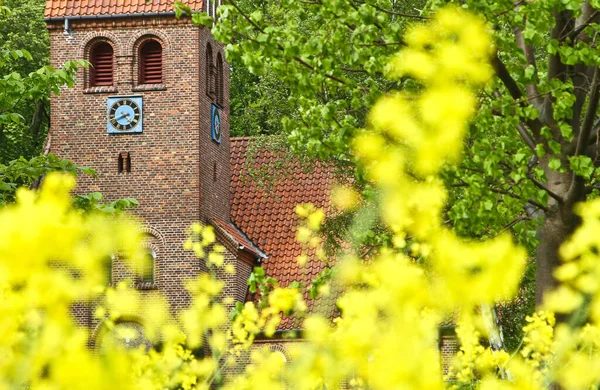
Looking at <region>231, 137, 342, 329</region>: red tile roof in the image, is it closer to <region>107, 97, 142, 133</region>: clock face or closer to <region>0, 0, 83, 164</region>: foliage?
<region>107, 97, 142, 133</region>: clock face

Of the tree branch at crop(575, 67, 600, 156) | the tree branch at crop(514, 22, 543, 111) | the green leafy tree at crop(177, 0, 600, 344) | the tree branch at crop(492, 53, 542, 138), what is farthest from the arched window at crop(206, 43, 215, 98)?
the tree branch at crop(575, 67, 600, 156)

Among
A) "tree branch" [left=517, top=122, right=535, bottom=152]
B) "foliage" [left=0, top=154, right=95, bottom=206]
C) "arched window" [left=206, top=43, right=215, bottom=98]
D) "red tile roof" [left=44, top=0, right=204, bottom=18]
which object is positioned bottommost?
"foliage" [left=0, top=154, right=95, bottom=206]

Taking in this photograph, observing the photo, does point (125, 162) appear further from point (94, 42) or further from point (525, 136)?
point (525, 136)

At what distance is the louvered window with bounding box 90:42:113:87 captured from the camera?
83.2 feet

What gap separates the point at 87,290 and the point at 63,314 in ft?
0.48

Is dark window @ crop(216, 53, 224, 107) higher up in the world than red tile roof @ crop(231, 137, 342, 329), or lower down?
higher up

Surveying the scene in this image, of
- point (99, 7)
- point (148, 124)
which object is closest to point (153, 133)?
point (148, 124)

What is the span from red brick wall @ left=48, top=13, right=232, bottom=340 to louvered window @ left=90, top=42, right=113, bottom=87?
28 cm

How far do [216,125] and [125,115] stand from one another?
2.42 metres

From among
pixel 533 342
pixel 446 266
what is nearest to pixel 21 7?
pixel 533 342

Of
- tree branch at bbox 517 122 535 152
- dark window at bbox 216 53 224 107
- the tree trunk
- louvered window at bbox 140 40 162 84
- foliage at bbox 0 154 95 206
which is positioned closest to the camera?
the tree trunk

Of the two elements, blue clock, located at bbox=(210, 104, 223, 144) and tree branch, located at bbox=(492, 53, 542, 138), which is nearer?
tree branch, located at bbox=(492, 53, 542, 138)

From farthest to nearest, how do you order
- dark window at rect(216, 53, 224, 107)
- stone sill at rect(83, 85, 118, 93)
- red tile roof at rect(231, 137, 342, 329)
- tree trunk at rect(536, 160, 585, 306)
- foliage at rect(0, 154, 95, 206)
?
dark window at rect(216, 53, 224, 107), red tile roof at rect(231, 137, 342, 329), stone sill at rect(83, 85, 118, 93), foliage at rect(0, 154, 95, 206), tree trunk at rect(536, 160, 585, 306)

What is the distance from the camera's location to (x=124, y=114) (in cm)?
2497
